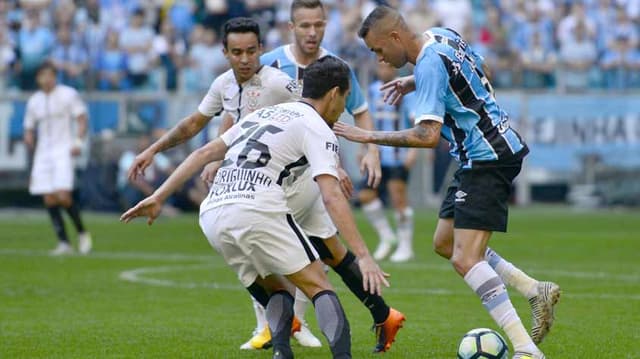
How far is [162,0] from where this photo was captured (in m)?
30.5

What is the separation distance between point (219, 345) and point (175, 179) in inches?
81.5

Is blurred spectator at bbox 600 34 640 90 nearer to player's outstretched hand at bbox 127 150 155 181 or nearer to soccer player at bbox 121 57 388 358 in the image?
player's outstretched hand at bbox 127 150 155 181

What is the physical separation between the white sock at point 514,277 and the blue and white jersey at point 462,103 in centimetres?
97

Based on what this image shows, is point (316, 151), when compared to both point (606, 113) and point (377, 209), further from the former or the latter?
point (606, 113)

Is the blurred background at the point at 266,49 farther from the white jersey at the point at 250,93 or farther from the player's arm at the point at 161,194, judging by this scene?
the player's arm at the point at 161,194

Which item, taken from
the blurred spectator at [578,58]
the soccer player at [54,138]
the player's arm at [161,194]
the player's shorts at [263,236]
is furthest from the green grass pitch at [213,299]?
the blurred spectator at [578,58]

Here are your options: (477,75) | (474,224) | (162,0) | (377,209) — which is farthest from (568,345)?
(162,0)

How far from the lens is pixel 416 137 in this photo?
28.8 feet

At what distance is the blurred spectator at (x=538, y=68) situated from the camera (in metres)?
28.2

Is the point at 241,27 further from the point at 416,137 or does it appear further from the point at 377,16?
the point at 416,137

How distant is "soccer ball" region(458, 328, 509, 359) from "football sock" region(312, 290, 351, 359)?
0.92 m

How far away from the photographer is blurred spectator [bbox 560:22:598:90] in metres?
28.4

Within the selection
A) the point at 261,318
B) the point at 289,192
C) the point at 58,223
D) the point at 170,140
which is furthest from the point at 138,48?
the point at 289,192

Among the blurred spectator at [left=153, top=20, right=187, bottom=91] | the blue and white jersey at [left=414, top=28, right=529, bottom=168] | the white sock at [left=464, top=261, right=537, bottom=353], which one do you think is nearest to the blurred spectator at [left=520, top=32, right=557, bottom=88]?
the blurred spectator at [left=153, top=20, right=187, bottom=91]
